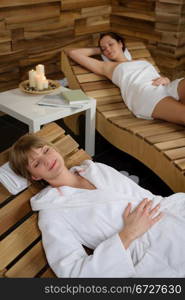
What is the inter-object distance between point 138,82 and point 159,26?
1.50 m

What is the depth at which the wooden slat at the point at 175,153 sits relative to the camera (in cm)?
215

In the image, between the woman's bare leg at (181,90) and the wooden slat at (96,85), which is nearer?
the woman's bare leg at (181,90)

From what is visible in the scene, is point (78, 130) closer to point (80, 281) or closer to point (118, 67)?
point (118, 67)

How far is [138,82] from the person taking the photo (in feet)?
9.55

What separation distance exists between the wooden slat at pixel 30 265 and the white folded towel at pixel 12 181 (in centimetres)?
32

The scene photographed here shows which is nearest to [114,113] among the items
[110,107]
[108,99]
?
[110,107]

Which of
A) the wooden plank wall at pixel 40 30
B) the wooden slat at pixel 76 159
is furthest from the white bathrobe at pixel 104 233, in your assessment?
the wooden plank wall at pixel 40 30

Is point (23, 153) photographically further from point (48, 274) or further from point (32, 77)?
point (32, 77)

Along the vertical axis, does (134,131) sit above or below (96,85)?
below

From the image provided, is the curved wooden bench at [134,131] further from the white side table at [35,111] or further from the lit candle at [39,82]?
the lit candle at [39,82]

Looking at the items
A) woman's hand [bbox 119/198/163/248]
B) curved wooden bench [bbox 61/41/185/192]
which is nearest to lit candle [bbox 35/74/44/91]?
curved wooden bench [bbox 61/41/185/192]

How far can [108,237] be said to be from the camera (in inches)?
59.7

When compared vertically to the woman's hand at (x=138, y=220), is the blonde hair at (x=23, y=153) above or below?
above

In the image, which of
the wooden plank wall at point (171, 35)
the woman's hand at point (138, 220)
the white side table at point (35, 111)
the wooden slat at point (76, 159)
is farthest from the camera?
the wooden plank wall at point (171, 35)
